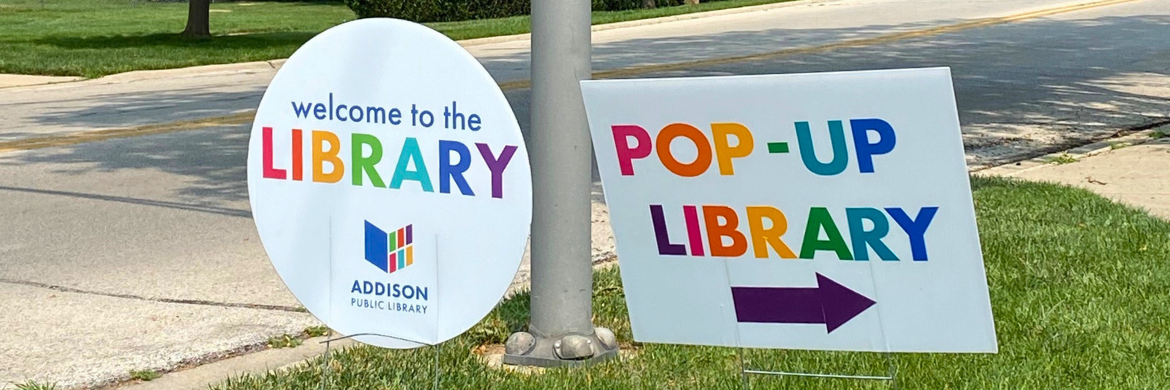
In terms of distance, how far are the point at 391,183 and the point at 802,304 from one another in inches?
42.6

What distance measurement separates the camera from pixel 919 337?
3.59m

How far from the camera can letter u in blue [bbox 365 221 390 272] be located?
12.6 feet

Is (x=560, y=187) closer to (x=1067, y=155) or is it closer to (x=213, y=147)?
(x=1067, y=155)

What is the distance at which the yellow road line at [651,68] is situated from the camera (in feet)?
Answer: 35.6

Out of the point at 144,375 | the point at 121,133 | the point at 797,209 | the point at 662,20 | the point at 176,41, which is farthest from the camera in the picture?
the point at 662,20

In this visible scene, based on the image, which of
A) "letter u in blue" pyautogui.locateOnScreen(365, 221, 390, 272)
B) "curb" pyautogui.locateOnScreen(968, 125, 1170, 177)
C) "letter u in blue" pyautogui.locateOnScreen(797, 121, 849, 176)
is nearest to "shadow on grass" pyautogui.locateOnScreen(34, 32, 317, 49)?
"curb" pyautogui.locateOnScreen(968, 125, 1170, 177)

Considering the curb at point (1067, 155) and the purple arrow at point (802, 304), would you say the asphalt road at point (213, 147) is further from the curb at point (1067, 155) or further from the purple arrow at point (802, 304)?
the purple arrow at point (802, 304)

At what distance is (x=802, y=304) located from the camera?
366 centimetres

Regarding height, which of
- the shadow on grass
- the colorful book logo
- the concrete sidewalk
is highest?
the shadow on grass

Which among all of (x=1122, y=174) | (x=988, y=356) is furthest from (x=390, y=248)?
(x=1122, y=174)

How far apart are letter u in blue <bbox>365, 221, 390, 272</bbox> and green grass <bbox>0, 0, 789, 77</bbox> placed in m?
14.2

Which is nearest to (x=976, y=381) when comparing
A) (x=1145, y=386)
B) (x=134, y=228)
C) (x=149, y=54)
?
(x=1145, y=386)

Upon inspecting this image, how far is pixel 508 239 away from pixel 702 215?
19.2 inches

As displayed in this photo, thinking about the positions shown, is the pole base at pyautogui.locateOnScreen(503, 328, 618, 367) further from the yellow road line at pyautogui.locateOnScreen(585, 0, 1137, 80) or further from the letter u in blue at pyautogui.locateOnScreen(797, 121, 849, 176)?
the yellow road line at pyautogui.locateOnScreen(585, 0, 1137, 80)
